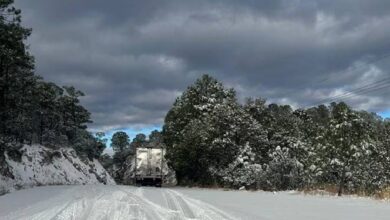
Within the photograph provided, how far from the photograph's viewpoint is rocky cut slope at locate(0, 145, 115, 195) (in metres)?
45.6

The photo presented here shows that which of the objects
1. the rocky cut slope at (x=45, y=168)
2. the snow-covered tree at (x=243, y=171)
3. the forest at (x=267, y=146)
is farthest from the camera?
the snow-covered tree at (x=243, y=171)

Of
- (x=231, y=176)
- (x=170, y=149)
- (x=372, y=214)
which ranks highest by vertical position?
(x=170, y=149)

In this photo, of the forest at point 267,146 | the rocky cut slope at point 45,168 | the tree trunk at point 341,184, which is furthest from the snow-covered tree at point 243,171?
the rocky cut slope at point 45,168

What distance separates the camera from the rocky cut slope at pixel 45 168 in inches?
1794

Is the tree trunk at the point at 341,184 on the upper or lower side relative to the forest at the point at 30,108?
lower

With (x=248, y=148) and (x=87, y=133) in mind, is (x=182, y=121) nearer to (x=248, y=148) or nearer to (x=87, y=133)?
(x=248, y=148)

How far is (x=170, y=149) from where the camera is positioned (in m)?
62.9

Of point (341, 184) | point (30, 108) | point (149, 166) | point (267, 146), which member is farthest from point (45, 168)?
point (341, 184)

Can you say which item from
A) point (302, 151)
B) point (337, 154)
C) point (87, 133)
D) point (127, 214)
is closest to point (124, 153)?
point (87, 133)

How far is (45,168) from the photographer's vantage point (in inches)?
2576

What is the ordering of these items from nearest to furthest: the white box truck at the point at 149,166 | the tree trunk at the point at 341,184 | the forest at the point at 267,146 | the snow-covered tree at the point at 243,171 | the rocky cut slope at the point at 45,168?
the tree trunk at the point at 341,184, the forest at the point at 267,146, the rocky cut slope at the point at 45,168, the snow-covered tree at the point at 243,171, the white box truck at the point at 149,166

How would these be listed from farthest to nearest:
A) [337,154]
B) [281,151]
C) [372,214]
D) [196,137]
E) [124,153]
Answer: [124,153] < [196,137] < [281,151] < [337,154] < [372,214]

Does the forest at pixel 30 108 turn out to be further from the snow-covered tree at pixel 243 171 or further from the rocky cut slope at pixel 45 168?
the snow-covered tree at pixel 243 171

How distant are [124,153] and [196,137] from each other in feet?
295
